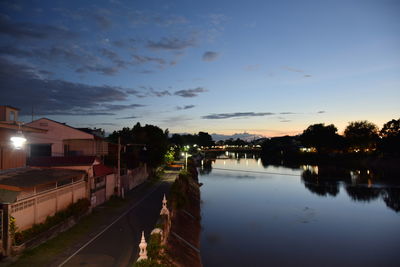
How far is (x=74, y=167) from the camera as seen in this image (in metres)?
26.3

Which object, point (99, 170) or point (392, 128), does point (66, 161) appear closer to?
Answer: point (99, 170)

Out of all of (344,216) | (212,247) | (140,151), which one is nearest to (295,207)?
(344,216)

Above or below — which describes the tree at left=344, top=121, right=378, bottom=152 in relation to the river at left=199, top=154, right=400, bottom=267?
above

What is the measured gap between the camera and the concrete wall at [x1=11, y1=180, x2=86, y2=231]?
640 inches

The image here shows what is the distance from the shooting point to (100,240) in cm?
1842

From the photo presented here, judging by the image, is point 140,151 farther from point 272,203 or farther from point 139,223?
point 139,223

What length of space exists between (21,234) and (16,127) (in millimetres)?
7470

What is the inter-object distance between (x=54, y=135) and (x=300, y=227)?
2853 cm

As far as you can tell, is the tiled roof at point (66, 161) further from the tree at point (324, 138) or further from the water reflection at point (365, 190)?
the tree at point (324, 138)

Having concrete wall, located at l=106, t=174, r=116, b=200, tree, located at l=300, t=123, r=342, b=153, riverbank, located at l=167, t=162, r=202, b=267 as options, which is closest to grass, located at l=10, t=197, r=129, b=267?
concrete wall, located at l=106, t=174, r=116, b=200

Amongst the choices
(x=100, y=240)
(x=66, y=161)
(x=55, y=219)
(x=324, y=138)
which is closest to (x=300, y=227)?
(x=100, y=240)

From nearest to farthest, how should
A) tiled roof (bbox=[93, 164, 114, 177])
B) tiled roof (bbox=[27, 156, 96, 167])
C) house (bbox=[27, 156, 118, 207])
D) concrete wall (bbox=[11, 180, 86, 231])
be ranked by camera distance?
concrete wall (bbox=[11, 180, 86, 231])
house (bbox=[27, 156, 118, 207])
tiled roof (bbox=[27, 156, 96, 167])
tiled roof (bbox=[93, 164, 114, 177])

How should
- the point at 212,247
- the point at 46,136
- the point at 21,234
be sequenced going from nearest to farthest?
the point at 21,234
the point at 212,247
the point at 46,136

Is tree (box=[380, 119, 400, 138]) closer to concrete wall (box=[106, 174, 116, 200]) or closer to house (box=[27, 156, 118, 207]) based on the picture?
concrete wall (box=[106, 174, 116, 200])
